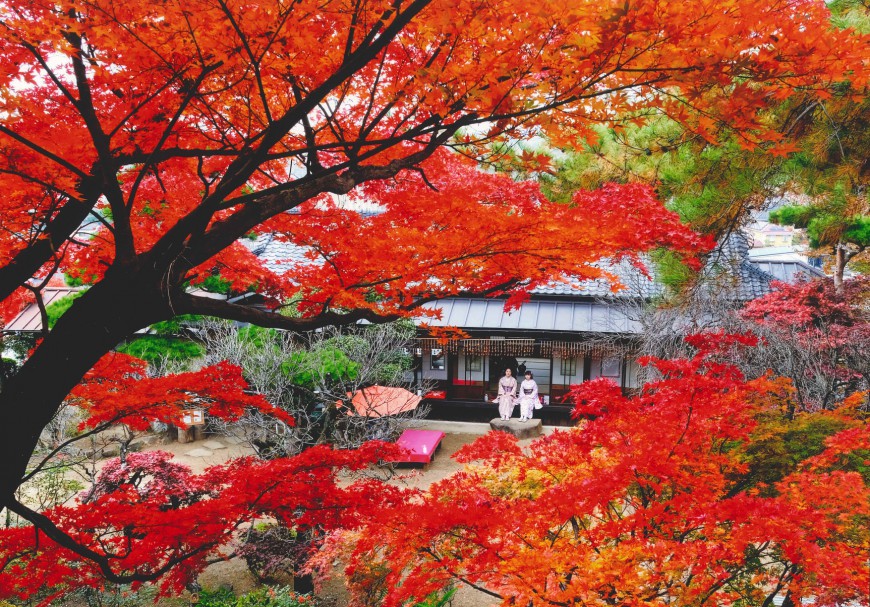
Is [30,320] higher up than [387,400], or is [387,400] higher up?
[30,320]

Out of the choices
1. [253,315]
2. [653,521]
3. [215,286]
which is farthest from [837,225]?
[215,286]

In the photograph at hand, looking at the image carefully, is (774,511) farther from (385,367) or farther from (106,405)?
(385,367)

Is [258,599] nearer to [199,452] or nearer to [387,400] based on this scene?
[387,400]

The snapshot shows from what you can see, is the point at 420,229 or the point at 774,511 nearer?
the point at 774,511

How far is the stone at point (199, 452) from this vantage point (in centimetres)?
1138

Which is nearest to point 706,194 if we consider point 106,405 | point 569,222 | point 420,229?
point 569,222

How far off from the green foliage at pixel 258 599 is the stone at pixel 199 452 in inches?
220

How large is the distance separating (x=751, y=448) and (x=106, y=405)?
5.87 metres

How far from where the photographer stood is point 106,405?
410 centimetres

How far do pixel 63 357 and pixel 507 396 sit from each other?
424 inches

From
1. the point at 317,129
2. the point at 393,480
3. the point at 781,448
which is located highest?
the point at 317,129

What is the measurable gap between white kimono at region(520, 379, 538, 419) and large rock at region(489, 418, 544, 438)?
22cm

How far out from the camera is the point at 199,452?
37.9 ft

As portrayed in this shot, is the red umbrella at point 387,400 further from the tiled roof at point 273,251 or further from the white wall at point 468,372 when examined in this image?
the tiled roof at point 273,251
